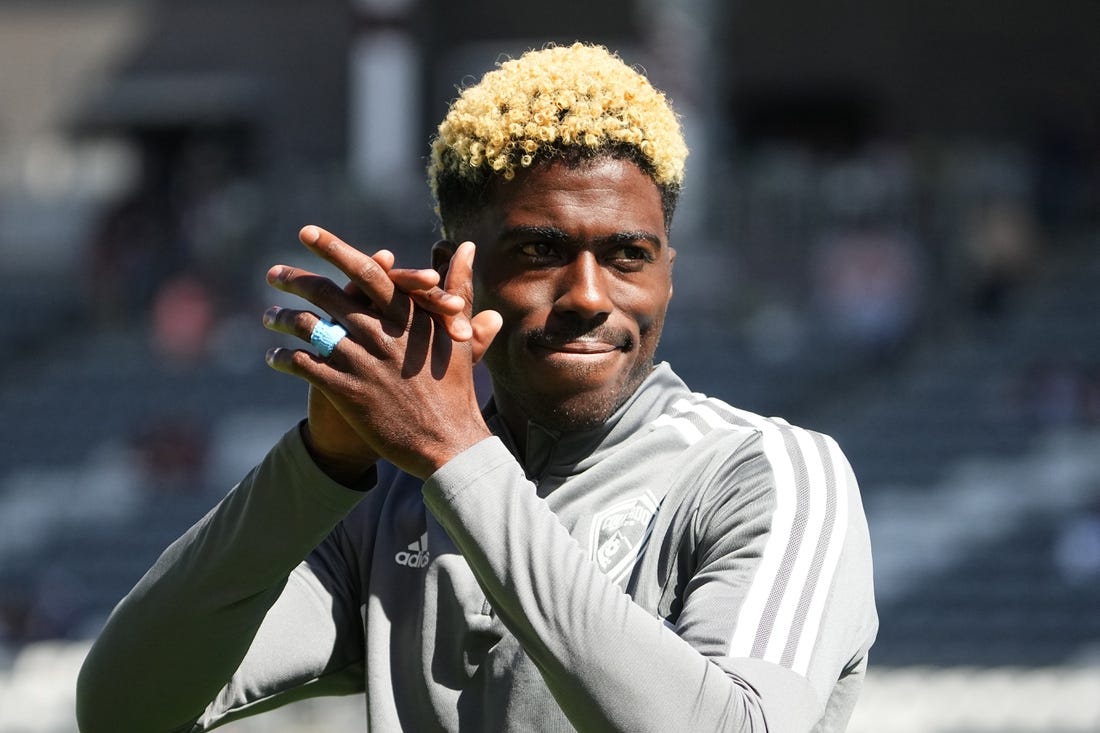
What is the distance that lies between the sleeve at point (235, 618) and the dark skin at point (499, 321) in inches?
2.7

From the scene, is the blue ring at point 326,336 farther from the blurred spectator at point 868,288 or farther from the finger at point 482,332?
the blurred spectator at point 868,288

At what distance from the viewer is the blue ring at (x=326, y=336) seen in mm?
1757

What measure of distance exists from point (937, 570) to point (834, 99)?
583 cm

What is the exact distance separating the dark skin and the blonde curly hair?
2 centimetres

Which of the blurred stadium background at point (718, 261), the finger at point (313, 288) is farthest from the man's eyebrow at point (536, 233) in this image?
the blurred stadium background at point (718, 261)

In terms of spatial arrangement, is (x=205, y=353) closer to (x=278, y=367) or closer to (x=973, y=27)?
(x=973, y=27)

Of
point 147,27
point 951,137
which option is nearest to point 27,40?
point 147,27

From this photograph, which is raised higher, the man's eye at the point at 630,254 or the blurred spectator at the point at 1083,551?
the man's eye at the point at 630,254

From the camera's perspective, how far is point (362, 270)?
1737 millimetres

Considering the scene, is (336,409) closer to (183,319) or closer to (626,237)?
(626,237)

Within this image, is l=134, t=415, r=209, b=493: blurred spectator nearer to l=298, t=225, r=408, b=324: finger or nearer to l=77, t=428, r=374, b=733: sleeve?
l=77, t=428, r=374, b=733: sleeve

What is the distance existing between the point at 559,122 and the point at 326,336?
460 mm

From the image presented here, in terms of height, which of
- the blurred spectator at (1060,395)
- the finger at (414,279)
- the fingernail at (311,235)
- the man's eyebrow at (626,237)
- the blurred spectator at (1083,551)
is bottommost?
the blurred spectator at (1083,551)

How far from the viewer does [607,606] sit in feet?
5.53
